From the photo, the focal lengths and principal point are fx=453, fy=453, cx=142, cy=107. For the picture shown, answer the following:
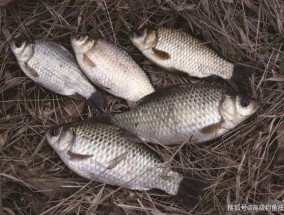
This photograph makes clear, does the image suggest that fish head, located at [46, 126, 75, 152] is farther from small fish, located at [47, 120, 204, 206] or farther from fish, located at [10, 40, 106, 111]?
fish, located at [10, 40, 106, 111]

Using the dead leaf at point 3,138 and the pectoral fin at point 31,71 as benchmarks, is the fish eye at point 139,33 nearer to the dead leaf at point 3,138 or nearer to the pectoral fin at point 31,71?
the pectoral fin at point 31,71

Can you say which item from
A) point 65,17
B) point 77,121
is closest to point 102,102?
point 77,121

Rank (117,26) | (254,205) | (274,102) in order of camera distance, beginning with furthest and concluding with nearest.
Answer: (117,26), (274,102), (254,205)

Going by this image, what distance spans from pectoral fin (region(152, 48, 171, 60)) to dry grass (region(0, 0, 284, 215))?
16 centimetres

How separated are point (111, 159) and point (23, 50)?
1.00m

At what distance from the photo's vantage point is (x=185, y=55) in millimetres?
3139

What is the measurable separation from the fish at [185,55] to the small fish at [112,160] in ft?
2.06

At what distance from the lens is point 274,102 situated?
10.1 ft

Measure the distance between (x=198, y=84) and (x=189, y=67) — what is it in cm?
17

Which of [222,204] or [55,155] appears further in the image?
[55,155]

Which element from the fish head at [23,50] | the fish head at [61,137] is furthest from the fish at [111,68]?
the fish head at [61,137]

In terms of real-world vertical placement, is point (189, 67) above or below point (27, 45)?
below

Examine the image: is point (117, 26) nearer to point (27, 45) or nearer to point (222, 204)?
point (27, 45)

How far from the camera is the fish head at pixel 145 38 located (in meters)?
3.14
